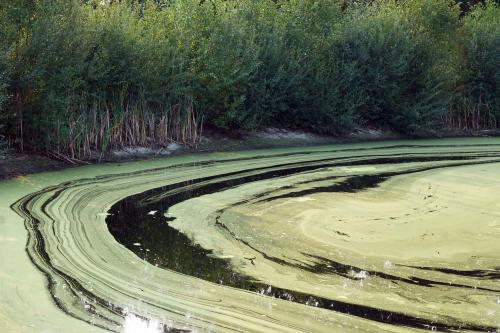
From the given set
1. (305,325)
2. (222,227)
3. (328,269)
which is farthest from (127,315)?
(222,227)

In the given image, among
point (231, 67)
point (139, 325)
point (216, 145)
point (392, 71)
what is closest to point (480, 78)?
point (392, 71)

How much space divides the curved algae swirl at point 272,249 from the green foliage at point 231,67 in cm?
147

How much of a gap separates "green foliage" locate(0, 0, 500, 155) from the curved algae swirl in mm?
1469

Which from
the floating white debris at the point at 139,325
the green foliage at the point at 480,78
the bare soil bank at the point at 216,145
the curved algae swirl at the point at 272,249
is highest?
the green foliage at the point at 480,78

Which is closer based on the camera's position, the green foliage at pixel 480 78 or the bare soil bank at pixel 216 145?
the bare soil bank at pixel 216 145

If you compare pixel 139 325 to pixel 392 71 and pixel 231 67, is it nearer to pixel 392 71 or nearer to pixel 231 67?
pixel 231 67

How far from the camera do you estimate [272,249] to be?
4953mm

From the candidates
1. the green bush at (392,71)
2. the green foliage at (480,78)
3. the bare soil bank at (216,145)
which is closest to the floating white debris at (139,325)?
the bare soil bank at (216,145)

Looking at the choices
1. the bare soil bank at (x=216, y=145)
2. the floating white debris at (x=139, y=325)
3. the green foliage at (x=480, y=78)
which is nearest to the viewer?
the floating white debris at (x=139, y=325)

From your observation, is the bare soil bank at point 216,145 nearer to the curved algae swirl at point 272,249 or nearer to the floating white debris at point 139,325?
the curved algae swirl at point 272,249

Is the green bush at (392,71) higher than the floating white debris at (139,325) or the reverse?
higher

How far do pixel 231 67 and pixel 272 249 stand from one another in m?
6.36

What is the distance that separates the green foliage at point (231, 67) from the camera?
8078 millimetres

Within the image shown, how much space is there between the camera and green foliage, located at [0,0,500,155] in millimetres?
8078
